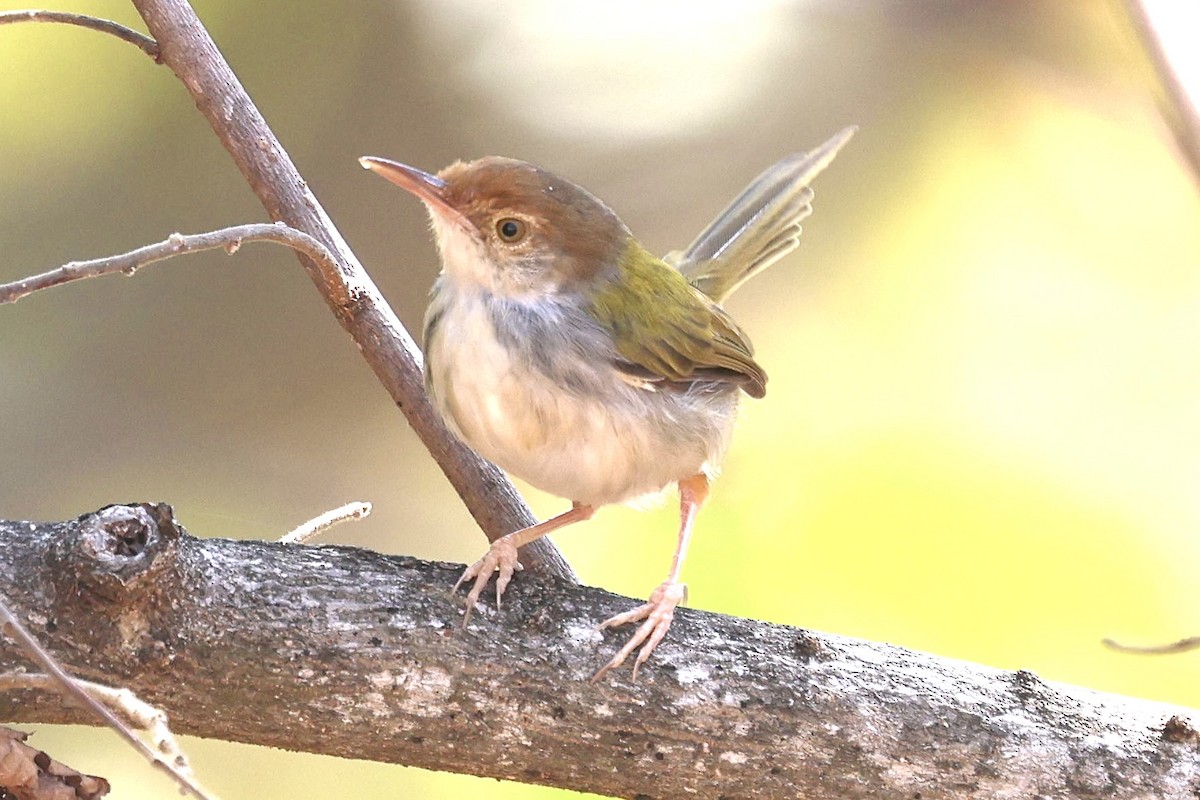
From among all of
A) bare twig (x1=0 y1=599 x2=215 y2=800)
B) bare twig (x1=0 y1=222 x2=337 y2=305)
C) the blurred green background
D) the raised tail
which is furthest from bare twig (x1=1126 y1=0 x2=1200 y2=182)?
the blurred green background

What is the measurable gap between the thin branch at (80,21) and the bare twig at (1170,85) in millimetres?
1798

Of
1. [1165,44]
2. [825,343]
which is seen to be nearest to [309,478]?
[825,343]

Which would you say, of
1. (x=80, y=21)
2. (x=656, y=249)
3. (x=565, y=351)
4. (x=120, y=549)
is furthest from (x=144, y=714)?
(x=656, y=249)

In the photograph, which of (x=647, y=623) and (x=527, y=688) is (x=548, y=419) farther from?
(x=527, y=688)

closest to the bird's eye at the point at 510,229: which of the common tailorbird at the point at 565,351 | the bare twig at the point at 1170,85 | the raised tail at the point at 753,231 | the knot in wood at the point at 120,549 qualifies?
the common tailorbird at the point at 565,351

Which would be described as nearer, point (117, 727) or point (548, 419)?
point (117, 727)

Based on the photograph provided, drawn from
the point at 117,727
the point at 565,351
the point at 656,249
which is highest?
the point at 656,249

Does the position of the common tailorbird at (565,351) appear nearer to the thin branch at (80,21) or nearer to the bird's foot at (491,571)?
the bird's foot at (491,571)

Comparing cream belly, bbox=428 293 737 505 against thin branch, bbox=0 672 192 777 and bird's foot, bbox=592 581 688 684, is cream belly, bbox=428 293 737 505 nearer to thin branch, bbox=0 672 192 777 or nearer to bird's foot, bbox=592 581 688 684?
bird's foot, bbox=592 581 688 684

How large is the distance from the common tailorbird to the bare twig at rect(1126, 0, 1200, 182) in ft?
4.69

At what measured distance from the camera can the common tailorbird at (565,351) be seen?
2.42m

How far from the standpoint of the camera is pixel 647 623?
83.4 inches

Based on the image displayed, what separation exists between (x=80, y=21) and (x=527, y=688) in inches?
56.5

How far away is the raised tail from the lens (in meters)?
3.47
